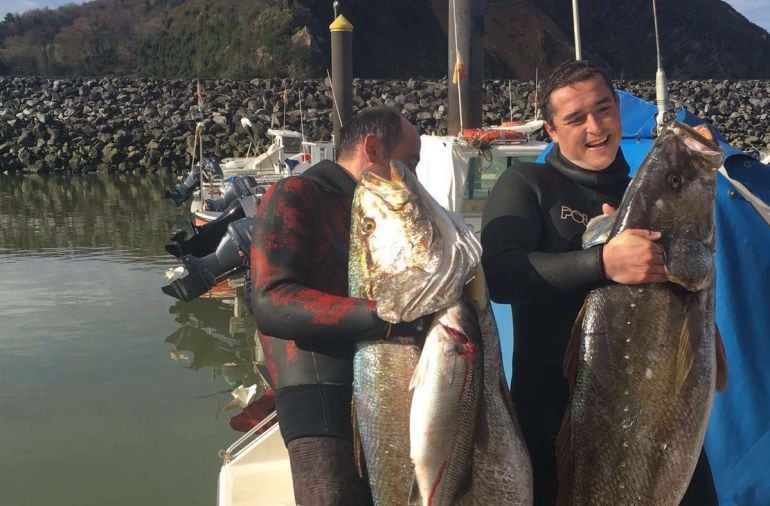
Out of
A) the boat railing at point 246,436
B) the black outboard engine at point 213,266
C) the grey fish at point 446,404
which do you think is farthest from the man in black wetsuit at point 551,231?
the black outboard engine at point 213,266

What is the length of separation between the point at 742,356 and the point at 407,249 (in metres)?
2.18

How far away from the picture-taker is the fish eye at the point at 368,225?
2.17m

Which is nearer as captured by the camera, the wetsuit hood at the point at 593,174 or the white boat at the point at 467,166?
the wetsuit hood at the point at 593,174

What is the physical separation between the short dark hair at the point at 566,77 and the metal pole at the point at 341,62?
1448 centimetres

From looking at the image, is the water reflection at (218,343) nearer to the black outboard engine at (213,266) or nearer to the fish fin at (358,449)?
the black outboard engine at (213,266)

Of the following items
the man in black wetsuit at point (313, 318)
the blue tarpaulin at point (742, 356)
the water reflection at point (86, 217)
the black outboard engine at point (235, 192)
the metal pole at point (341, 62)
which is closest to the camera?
the man in black wetsuit at point (313, 318)

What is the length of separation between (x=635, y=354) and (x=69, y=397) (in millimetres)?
6491

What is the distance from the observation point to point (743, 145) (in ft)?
98.1

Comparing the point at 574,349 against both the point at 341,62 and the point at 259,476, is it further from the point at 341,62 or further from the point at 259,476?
the point at 341,62

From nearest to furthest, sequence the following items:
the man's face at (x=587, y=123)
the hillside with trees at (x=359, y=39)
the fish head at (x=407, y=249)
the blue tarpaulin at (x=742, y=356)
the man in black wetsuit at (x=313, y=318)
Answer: the fish head at (x=407, y=249) → the man in black wetsuit at (x=313, y=318) → the man's face at (x=587, y=123) → the blue tarpaulin at (x=742, y=356) → the hillside with trees at (x=359, y=39)

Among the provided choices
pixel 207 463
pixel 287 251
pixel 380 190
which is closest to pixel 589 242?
pixel 380 190

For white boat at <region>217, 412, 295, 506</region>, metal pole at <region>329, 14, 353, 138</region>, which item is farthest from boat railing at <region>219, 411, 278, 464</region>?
metal pole at <region>329, 14, 353, 138</region>

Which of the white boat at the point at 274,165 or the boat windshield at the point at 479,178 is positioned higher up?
the boat windshield at the point at 479,178

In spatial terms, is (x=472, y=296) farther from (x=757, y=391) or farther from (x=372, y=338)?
(x=757, y=391)
